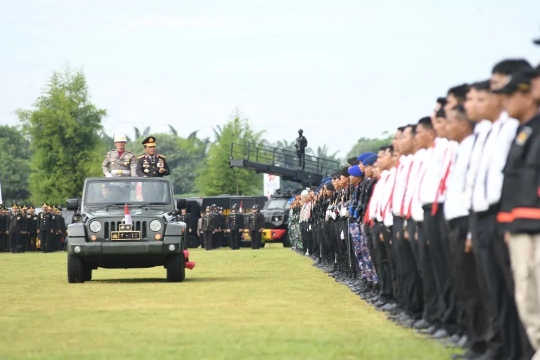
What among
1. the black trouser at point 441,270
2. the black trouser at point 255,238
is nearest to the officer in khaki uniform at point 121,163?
the black trouser at point 441,270

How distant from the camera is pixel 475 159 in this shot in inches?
456

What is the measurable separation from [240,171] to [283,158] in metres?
38.6

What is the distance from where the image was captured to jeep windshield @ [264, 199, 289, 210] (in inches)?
2719

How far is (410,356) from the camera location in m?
12.0

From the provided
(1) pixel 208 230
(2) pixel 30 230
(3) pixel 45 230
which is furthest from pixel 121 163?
(1) pixel 208 230

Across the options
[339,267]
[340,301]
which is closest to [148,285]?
[339,267]

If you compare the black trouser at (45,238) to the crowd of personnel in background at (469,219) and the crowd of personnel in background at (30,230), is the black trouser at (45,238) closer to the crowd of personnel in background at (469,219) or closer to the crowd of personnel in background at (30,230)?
the crowd of personnel in background at (30,230)

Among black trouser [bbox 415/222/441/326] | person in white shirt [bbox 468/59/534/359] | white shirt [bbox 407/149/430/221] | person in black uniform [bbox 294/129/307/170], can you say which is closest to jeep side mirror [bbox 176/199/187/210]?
white shirt [bbox 407/149/430/221]

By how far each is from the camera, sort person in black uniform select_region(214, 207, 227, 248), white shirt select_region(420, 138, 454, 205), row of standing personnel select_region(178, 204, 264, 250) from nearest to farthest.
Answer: white shirt select_region(420, 138, 454, 205), row of standing personnel select_region(178, 204, 264, 250), person in black uniform select_region(214, 207, 227, 248)

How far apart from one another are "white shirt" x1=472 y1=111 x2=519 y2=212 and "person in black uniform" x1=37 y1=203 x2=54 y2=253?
49.5 m

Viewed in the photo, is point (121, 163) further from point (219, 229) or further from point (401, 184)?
point (219, 229)

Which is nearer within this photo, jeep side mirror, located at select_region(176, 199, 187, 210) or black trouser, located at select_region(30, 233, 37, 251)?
jeep side mirror, located at select_region(176, 199, 187, 210)

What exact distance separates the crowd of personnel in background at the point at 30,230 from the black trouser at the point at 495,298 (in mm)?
49191

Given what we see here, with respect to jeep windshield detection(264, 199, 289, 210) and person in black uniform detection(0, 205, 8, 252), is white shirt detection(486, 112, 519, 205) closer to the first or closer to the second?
person in black uniform detection(0, 205, 8, 252)
